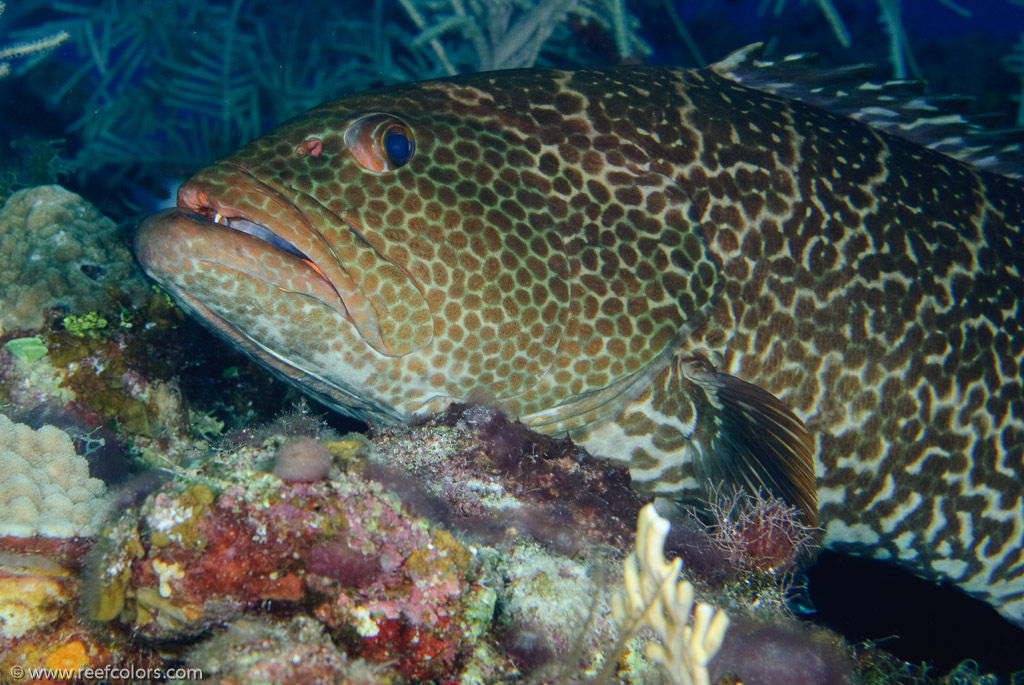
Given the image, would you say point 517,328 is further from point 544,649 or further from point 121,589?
point 121,589

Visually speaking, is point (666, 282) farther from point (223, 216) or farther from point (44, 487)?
point (44, 487)

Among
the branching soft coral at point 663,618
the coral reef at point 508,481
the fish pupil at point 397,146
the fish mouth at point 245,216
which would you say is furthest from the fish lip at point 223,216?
the branching soft coral at point 663,618

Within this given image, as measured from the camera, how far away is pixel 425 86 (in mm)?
3088

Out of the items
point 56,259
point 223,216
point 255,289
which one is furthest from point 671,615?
point 56,259

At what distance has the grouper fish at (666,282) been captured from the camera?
253 centimetres

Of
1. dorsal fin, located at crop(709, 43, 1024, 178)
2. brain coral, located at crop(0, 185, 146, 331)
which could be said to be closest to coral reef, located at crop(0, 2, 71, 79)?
brain coral, located at crop(0, 185, 146, 331)

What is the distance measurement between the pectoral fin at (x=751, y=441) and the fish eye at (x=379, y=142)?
1710mm

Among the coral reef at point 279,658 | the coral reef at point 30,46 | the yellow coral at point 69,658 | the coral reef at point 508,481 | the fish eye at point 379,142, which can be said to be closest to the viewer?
the coral reef at point 279,658

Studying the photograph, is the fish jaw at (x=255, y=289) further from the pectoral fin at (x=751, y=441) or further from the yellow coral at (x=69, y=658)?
the pectoral fin at (x=751, y=441)

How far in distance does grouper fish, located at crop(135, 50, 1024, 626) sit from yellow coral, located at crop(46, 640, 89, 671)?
4.07ft

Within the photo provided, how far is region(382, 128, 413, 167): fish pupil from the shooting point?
8.87 feet

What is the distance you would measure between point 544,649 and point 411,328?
1.33m

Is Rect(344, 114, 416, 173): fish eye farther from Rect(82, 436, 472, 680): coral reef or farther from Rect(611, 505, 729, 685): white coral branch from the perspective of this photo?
Rect(611, 505, 729, 685): white coral branch

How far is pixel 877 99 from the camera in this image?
378 cm
